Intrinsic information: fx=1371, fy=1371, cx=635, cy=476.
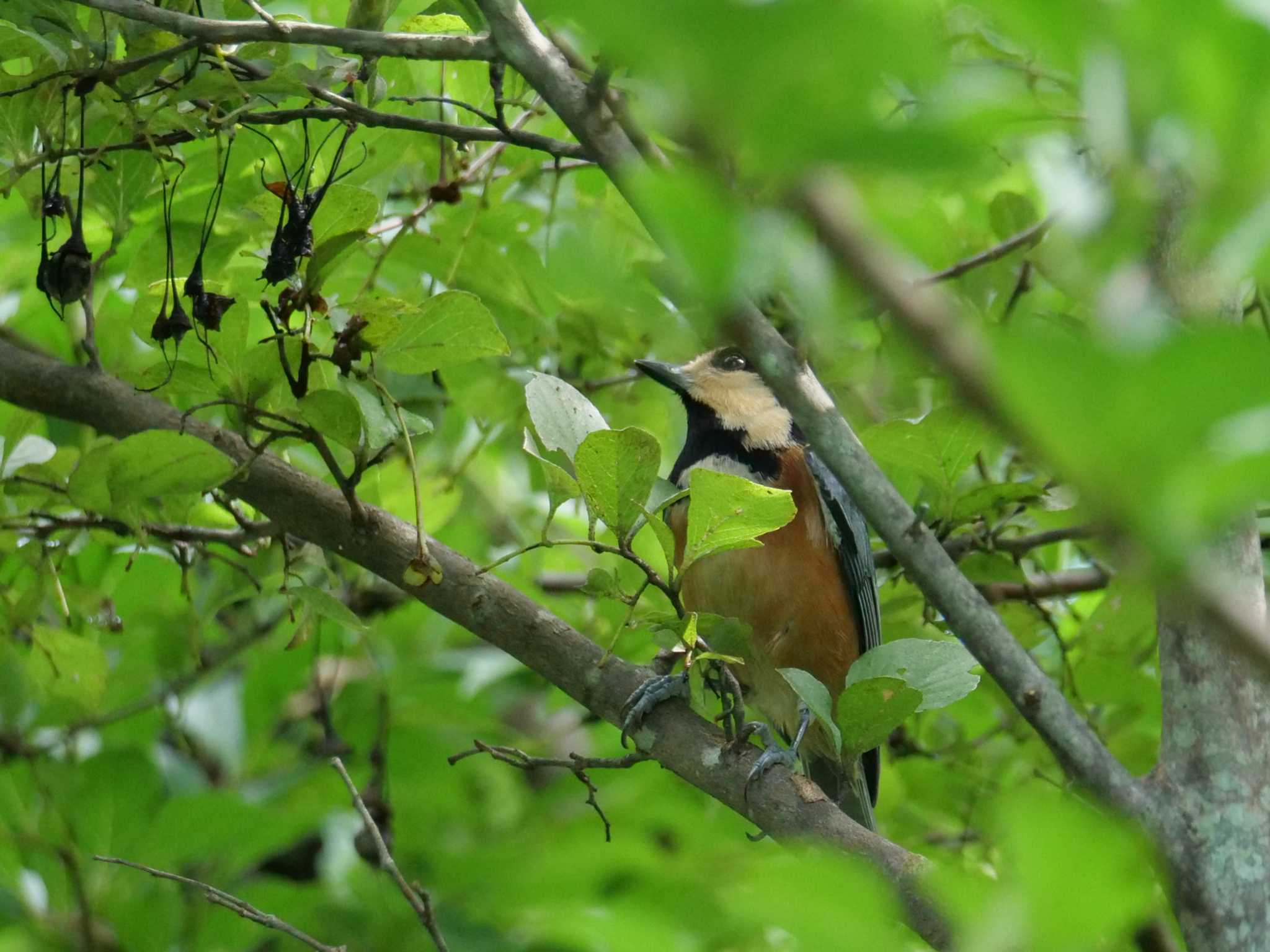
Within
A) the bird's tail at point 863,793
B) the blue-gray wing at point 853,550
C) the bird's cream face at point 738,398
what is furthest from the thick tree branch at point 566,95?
the bird's cream face at point 738,398

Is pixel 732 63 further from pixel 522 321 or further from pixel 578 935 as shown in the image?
pixel 522 321

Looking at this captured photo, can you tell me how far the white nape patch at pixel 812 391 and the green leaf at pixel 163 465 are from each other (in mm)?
1235

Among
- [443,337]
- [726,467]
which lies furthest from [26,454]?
[726,467]

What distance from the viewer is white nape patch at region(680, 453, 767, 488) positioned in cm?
473

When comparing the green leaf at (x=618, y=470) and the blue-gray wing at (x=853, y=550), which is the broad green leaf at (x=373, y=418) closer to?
the green leaf at (x=618, y=470)

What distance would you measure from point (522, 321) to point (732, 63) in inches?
129

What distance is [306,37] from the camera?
2.38m

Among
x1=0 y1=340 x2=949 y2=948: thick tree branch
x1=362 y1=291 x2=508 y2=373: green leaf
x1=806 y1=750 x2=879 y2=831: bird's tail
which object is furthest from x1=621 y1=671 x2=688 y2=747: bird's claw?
x1=806 y1=750 x2=879 y2=831: bird's tail

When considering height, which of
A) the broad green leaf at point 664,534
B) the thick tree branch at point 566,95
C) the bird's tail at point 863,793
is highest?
the thick tree branch at point 566,95

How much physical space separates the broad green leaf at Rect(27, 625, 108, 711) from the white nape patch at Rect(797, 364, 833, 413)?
2.08 metres

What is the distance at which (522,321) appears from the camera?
160 inches

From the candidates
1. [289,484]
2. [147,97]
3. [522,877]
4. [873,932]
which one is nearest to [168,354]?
[289,484]

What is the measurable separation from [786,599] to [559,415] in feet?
6.86

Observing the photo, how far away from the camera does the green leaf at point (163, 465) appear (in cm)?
281
